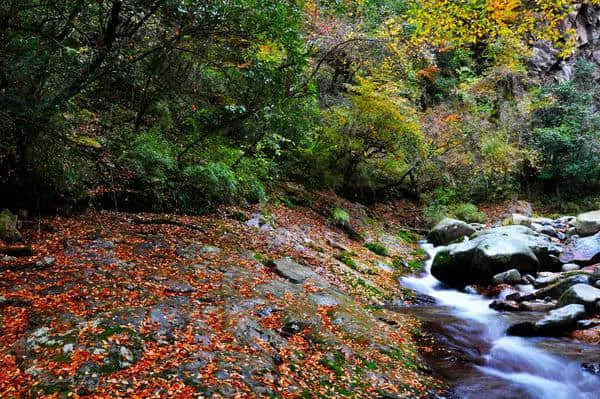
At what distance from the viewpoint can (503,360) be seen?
6.71 m

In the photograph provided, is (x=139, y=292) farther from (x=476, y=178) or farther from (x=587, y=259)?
(x=476, y=178)

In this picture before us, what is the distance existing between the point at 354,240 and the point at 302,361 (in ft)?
28.4

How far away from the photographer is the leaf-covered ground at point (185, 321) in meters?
3.92

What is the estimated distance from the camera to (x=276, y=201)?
13.1 m

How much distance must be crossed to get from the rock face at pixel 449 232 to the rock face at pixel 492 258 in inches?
111

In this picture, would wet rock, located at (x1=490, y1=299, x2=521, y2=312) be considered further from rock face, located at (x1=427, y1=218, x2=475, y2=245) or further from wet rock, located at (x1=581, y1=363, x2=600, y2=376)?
rock face, located at (x1=427, y1=218, x2=475, y2=245)

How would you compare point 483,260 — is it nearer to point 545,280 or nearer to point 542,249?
point 545,280

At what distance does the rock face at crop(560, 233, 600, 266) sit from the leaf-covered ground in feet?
20.0

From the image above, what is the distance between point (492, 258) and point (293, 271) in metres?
6.10

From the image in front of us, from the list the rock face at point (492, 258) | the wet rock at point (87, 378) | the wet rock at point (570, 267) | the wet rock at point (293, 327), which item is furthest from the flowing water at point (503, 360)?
the wet rock at point (87, 378)

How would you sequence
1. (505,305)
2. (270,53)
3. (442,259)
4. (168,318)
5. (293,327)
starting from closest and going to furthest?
(168,318), (293,327), (505,305), (270,53), (442,259)

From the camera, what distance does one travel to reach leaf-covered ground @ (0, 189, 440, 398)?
3.92 metres

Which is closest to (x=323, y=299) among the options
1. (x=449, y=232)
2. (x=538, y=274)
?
(x=538, y=274)

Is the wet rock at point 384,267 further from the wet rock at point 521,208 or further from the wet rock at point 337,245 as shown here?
the wet rock at point 521,208
